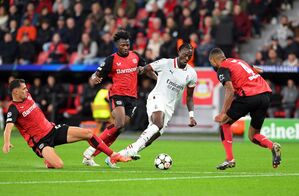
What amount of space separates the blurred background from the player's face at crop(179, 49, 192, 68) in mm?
10673

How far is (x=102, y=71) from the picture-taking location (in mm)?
16203

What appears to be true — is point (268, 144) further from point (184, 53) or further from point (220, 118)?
point (184, 53)

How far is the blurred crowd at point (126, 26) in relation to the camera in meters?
28.5

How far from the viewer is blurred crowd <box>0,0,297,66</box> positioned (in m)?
28.5

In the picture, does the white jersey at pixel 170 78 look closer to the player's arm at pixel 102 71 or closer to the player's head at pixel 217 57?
the player's head at pixel 217 57

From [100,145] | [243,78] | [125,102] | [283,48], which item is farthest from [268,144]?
[283,48]

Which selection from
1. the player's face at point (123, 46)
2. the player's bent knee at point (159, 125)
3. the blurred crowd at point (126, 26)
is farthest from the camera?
the blurred crowd at point (126, 26)

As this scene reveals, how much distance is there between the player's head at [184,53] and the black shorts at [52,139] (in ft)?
7.73

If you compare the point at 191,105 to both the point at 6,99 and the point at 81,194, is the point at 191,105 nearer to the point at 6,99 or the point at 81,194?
the point at 81,194

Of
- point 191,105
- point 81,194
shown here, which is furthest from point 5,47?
point 81,194

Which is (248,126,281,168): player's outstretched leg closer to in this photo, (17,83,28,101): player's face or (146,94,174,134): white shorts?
(146,94,174,134): white shorts

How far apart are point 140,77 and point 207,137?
383cm

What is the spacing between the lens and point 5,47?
31.5 metres

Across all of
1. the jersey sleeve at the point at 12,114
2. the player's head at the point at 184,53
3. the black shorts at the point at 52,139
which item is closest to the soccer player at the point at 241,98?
the player's head at the point at 184,53
